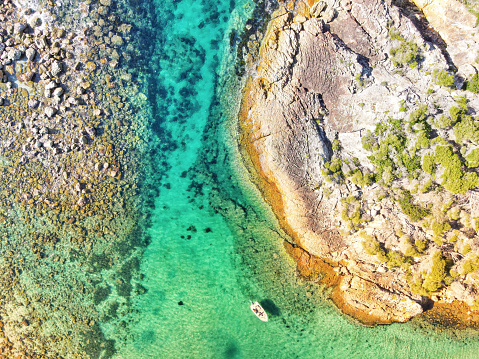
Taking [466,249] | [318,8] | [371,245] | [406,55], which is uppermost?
[318,8]

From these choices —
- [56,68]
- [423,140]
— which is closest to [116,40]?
[56,68]

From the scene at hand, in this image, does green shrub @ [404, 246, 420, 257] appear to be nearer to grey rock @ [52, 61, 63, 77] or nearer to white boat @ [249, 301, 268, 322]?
white boat @ [249, 301, 268, 322]

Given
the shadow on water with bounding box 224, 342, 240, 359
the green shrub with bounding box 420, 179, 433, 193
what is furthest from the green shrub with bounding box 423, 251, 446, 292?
the shadow on water with bounding box 224, 342, 240, 359

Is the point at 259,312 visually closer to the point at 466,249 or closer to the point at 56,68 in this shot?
the point at 466,249

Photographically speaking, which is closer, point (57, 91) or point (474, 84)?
point (474, 84)

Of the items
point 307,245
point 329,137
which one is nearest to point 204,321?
point 307,245

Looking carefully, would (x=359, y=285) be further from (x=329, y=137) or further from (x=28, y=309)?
(x=28, y=309)
